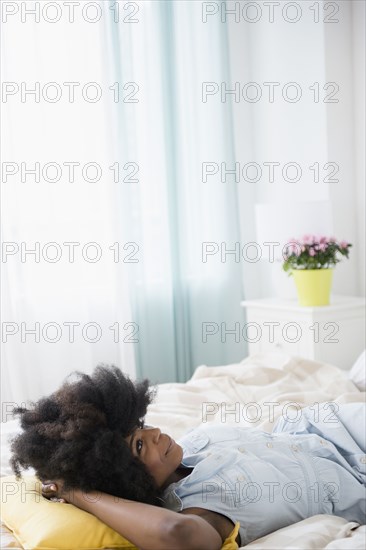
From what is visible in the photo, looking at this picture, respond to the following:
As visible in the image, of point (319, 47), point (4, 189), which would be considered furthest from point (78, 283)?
point (319, 47)

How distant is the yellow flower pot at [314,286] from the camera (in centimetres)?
326

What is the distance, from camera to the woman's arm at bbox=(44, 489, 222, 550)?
3.80 ft

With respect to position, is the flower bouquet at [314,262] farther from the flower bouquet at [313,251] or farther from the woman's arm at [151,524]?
the woman's arm at [151,524]

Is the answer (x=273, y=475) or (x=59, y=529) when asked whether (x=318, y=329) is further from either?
(x=59, y=529)

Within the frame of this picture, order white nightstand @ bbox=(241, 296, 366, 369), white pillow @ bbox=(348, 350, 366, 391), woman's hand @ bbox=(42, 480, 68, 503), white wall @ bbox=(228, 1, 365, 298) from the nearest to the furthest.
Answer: woman's hand @ bbox=(42, 480, 68, 503), white pillow @ bbox=(348, 350, 366, 391), white nightstand @ bbox=(241, 296, 366, 369), white wall @ bbox=(228, 1, 365, 298)

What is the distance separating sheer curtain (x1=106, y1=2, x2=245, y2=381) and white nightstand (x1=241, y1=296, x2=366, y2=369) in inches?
19.4

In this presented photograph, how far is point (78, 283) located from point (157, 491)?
2153 mm

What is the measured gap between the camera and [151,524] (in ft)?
3.88

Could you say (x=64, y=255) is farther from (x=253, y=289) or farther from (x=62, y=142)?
(x=253, y=289)

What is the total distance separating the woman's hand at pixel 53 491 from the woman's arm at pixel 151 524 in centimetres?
5

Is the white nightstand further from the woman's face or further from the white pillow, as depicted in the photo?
the woman's face

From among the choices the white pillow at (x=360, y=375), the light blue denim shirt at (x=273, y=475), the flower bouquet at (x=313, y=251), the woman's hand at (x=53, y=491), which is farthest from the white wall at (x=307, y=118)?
the woman's hand at (x=53, y=491)

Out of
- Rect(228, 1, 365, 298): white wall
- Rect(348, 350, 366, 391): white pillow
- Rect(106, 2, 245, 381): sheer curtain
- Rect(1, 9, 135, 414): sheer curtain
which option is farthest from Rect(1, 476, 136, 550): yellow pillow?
Rect(228, 1, 365, 298): white wall

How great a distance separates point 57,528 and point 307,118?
113 inches
